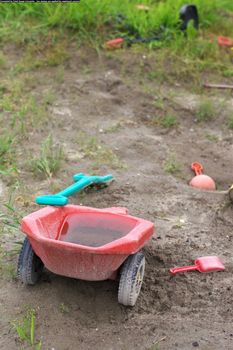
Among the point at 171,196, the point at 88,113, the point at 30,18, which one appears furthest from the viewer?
the point at 30,18

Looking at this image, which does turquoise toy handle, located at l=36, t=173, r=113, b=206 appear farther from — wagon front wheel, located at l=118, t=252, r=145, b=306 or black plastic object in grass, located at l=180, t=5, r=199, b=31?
black plastic object in grass, located at l=180, t=5, r=199, b=31

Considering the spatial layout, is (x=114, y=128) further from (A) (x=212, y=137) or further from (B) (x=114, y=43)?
(B) (x=114, y=43)

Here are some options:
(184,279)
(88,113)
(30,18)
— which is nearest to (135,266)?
(184,279)

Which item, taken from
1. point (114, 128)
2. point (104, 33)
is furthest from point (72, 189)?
point (104, 33)

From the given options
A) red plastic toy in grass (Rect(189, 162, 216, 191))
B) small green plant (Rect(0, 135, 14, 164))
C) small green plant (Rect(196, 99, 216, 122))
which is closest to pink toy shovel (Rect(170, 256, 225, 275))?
red plastic toy in grass (Rect(189, 162, 216, 191))

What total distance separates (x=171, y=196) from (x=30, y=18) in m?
2.39

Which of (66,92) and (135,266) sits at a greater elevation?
(135,266)

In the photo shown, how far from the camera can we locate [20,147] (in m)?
3.90

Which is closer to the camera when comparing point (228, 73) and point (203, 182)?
point (203, 182)

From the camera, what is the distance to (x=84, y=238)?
2717 mm

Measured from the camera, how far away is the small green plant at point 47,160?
361cm

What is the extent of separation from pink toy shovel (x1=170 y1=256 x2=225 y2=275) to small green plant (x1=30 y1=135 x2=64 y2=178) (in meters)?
1.06

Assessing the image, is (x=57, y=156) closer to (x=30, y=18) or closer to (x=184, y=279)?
(x=184, y=279)

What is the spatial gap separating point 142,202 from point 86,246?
3.07ft
